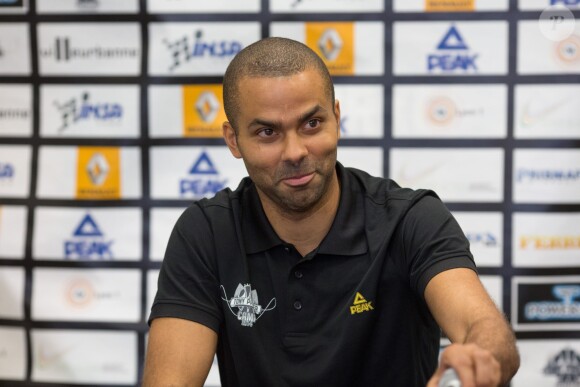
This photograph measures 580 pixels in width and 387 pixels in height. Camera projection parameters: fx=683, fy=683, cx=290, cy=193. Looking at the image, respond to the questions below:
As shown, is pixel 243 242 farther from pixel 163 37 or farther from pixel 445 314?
pixel 163 37

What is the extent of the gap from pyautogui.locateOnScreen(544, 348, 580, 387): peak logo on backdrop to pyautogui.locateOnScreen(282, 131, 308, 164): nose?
1.50 m

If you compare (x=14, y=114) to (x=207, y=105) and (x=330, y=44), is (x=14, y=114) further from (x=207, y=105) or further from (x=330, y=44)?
(x=330, y=44)

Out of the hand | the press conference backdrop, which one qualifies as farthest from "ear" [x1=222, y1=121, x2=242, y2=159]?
the press conference backdrop

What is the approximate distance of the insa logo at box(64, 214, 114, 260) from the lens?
243cm

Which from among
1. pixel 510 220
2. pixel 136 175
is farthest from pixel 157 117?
pixel 510 220

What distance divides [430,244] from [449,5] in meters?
1.26

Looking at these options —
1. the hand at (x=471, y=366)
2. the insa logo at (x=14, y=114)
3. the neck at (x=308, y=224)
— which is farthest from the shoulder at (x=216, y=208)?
the insa logo at (x=14, y=114)

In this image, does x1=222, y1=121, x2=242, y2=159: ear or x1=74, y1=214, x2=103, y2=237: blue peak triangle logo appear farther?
x1=74, y1=214, x2=103, y2=237: blue peak triangle logo

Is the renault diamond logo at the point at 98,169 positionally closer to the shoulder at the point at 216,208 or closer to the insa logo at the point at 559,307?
the shoulder at the point at 216,208

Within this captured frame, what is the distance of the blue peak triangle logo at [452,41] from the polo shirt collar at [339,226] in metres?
0.99

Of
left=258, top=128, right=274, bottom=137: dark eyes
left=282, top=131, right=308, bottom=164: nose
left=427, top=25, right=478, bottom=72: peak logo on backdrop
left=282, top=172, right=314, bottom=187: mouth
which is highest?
left=427, top=25, right=478, bottom=72: peak logo on backdrop

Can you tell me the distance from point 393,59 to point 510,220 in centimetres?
68

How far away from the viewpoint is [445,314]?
1.20m

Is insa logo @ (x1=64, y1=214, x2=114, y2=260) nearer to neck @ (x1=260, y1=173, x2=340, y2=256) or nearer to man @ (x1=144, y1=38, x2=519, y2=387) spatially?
man @ (x1=144, y1=38, x2=519, y2=387)
